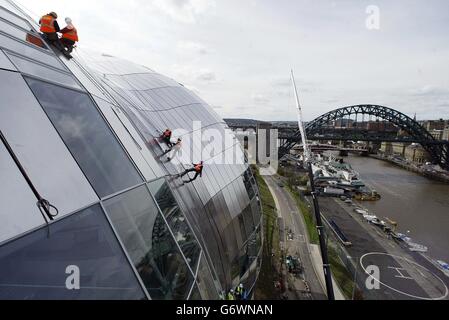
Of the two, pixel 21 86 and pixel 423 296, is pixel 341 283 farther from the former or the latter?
pixel 21 86

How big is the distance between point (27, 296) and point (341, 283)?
3199 cm

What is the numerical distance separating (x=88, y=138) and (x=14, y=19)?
23.2ft

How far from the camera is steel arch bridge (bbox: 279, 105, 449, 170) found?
4717 inches

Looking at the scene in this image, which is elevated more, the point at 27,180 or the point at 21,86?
the point at 21,86

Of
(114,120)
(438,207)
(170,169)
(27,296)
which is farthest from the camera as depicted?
(438,207)

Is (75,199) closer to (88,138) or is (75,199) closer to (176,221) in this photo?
(88,138)

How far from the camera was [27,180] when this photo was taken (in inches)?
183

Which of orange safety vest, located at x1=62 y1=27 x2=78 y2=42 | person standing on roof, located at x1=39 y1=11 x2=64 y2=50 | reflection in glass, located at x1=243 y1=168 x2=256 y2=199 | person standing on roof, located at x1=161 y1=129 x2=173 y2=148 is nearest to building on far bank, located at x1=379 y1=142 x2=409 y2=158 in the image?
reflection in glass, located at x1=243 y1=168 x2=256 y2=199

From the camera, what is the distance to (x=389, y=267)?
3700cm

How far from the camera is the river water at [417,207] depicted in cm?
4838

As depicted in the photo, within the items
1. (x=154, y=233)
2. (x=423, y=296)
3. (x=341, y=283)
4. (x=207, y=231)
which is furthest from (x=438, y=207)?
(x=154, y=233)

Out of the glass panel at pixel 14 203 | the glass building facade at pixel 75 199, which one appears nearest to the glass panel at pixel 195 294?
the glass building facade at pixel 75 199

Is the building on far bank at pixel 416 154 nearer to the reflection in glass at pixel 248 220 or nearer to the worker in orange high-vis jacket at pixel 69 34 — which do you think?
the reflection in glass at pixel 248 220

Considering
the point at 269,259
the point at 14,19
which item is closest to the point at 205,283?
the point at 14,19
